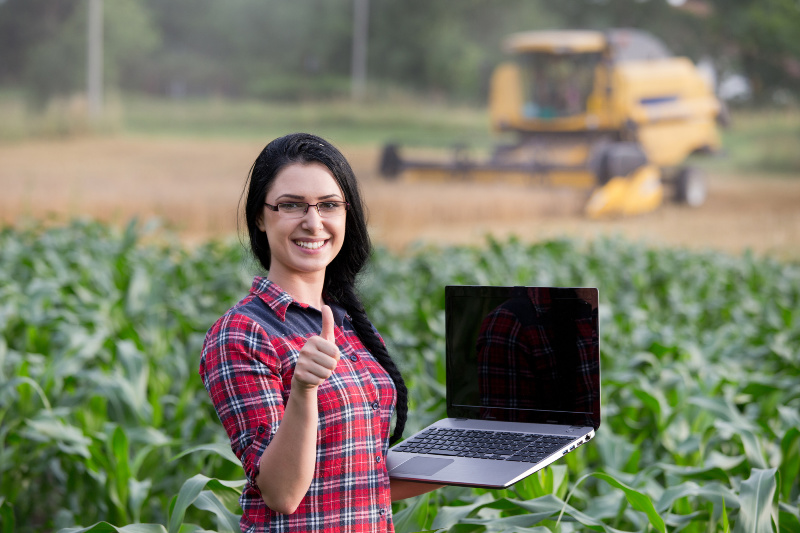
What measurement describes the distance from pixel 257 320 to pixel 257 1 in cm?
1118

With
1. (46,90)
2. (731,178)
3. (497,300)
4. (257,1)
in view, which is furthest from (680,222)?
(497,300)

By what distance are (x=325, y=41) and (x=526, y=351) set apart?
11008 mm

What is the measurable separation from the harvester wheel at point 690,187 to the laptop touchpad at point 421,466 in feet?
34.1

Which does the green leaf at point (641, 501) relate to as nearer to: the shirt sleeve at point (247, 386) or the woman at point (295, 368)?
the woman at point (295, 368)

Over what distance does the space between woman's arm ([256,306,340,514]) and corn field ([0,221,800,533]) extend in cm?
55

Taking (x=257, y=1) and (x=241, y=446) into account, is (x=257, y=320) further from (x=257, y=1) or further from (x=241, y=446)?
(x=257, y=1)

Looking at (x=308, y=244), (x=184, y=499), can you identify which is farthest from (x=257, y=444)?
(x=184, y=499)

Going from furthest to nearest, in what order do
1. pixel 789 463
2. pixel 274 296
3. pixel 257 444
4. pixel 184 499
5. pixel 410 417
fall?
pixel 410 417 → pixel 789 463 → pixel 184 499 → pixel 274 296 → pixel 257 444

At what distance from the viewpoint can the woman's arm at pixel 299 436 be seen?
1202 mm

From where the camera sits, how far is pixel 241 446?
4.38 ft

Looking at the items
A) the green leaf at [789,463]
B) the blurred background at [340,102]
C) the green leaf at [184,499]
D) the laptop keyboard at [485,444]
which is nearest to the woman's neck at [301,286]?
the laptop keyboard at [485,444]

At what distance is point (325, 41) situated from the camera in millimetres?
12070

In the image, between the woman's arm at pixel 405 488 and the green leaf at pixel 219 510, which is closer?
the woman's arm at pixel 405 488

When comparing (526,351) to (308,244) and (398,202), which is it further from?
(398,202)
